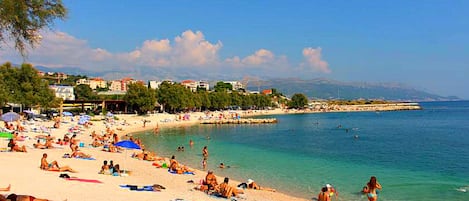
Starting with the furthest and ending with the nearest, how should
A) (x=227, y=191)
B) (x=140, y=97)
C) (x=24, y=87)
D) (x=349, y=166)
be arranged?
(x=140, y=97) < (x=24, y=87) < (x=349, y=166) < (x=227, y=191)

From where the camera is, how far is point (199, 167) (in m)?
25.4

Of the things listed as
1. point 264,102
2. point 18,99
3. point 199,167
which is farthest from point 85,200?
point 264,102

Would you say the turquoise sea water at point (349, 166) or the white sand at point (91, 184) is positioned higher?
the white sand at point (91, 184)

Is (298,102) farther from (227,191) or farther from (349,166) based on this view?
(227,191)

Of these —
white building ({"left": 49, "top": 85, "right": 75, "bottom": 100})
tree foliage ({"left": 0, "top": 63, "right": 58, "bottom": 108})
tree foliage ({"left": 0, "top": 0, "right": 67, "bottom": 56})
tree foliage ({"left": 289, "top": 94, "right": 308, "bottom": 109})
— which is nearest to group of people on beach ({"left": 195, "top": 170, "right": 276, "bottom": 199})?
tree foliage ({"left": 0, "top": 0, "right": 67, "bottom": 56})

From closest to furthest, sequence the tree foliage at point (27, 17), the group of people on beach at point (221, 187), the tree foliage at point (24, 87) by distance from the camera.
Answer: the tree foliage at point (27, 17) < the group of people on beach at point (221, 187) < the tree foliage at point (24, 87)

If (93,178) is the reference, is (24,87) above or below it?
above

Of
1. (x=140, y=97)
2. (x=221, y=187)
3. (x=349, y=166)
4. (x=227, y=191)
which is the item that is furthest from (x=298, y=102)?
(x=227, y=191)

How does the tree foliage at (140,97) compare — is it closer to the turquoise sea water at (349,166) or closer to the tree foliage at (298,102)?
the turquoise sea water at (349,166)

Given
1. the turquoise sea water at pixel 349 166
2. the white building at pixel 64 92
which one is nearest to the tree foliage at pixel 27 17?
the turquoise sea water at pixel 349 166

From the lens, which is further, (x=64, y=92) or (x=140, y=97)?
(x=64, y=92)

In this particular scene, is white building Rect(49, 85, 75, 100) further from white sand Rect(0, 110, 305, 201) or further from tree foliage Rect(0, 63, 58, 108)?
white sand Rect(0, 110, 305, 201)

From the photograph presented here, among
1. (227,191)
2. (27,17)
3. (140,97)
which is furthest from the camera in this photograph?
(140,97)

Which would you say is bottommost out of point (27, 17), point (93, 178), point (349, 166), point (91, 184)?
point (349, 166)
